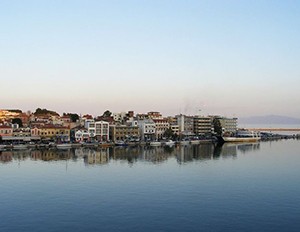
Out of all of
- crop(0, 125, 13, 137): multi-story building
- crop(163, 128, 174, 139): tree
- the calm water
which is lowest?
the calm water

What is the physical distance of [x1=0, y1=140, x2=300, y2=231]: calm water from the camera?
12.9 m

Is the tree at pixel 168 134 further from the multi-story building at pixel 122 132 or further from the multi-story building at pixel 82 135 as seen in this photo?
the multi-story building at pixel 82 135

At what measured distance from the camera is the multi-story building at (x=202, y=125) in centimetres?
6356

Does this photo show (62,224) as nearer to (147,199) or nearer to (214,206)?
(147,199)

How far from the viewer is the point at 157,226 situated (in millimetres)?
12680

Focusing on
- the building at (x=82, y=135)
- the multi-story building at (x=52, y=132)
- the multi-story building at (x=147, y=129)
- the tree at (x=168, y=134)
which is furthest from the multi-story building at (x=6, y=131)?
the tree at (x=168, y=134)

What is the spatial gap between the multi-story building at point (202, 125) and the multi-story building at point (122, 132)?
13272 millimetres

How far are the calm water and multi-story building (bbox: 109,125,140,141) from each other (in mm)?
24783

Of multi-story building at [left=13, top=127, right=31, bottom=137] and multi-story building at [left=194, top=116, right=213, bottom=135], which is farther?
multi-story building at [left=194, top=116, right=213, bottom=135]

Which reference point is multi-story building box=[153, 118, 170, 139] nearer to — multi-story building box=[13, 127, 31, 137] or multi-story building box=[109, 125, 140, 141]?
multi-story building box=[109, 125, 140, 141]

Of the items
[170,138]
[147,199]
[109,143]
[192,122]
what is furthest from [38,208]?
[192,122]

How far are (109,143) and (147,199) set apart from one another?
1189 inches

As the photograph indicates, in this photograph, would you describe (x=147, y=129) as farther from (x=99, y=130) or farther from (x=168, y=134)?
(x=99, y=130)

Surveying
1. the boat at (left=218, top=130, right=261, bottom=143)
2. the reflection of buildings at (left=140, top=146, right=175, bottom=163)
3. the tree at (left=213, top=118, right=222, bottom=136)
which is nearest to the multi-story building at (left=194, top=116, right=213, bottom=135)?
the tree at (left=213, top=118, right=222, bottom=136)
